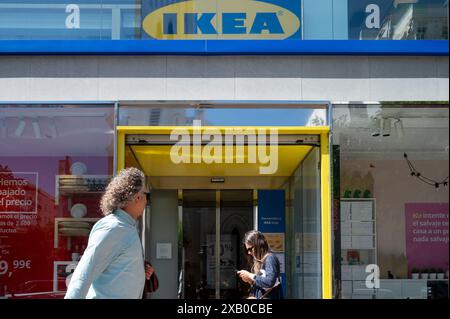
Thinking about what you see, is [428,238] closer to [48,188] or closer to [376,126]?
[376,126]

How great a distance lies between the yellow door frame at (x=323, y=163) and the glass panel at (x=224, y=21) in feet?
3.10

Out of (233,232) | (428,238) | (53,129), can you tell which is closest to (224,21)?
(53,129)

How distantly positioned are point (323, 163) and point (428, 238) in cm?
130

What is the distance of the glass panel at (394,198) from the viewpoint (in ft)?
24.7

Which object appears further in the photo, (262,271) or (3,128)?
(3,128)

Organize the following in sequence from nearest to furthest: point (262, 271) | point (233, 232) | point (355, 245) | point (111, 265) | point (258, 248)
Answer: point (111, 265), point (262, 271), point (258, 248), point (355, 245), point (233, 232)

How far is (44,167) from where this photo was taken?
7695 millimetres

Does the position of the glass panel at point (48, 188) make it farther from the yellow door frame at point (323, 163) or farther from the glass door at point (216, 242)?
the glass door at point (216, 242)

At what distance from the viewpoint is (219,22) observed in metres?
7.73

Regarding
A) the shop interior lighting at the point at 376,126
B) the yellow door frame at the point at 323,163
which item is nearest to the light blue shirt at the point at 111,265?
the yellow door frame at the point at 323,163

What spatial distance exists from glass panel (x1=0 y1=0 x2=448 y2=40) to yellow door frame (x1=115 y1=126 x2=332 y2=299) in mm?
945

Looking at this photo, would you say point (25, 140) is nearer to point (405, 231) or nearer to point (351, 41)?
point (351, 41)

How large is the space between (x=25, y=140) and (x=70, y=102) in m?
0.64
